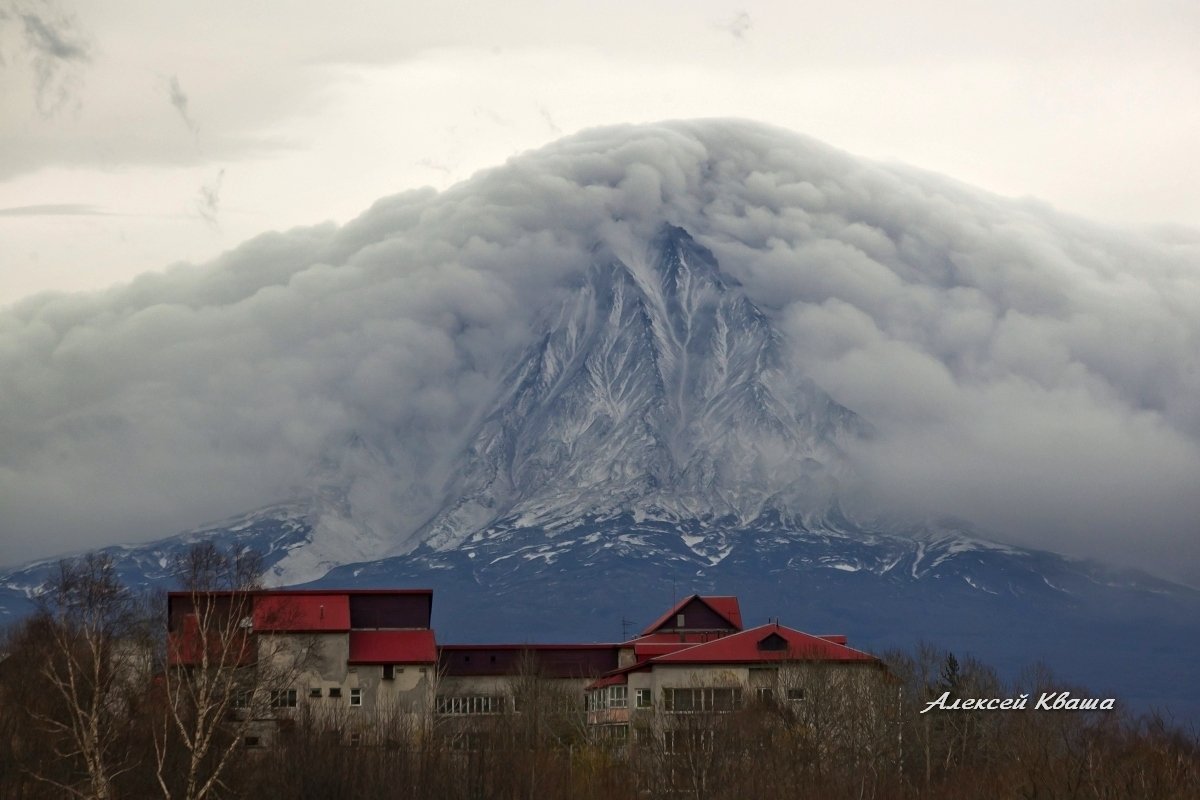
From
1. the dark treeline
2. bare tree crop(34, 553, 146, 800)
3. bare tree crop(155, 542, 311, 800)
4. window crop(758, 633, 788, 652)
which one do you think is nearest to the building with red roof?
window crop(758, 633, 788, 652)

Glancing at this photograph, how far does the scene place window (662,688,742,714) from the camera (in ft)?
342

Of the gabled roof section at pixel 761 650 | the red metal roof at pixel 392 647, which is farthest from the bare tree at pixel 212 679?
the gabled roof section at pixel 761 650

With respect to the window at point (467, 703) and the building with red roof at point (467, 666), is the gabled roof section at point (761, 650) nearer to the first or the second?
the building with red roof at point (467, 666)

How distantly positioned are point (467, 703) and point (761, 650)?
2373 centimetres

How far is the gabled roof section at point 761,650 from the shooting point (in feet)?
366

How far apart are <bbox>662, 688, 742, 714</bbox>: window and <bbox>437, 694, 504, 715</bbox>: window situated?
1560 cm

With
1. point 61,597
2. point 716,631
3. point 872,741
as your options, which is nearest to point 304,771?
point 61,597

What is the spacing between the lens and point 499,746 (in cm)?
8594

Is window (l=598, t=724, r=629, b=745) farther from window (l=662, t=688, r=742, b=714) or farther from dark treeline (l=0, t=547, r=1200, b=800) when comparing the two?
window (l=662, t=688, r=742, b=714)

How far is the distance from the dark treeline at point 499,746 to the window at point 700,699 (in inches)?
93.5

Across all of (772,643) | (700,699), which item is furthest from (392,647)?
(772,643)

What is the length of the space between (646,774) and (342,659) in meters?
32.4

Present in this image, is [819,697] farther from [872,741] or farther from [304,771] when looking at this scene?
[304,771]

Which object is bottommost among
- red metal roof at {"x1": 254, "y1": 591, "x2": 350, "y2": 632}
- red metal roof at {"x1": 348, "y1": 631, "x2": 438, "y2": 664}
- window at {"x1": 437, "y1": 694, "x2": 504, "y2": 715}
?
window at {"x1": 437, "y1": 694, "x2": 504, "y2": 715}
